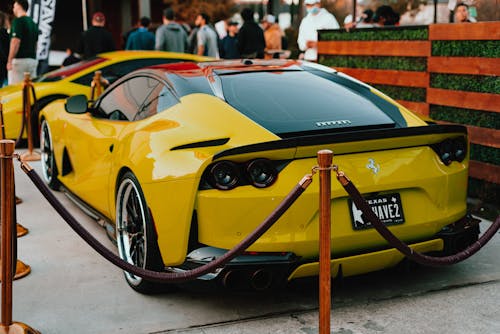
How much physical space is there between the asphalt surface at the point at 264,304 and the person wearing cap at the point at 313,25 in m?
6.92

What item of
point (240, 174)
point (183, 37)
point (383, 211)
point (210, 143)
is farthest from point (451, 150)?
point (183, 37)

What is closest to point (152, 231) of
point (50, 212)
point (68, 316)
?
point (68, 316)

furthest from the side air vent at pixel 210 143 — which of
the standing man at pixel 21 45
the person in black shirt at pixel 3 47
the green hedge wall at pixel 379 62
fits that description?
the standing man at pixel 21 45

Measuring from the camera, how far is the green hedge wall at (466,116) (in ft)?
23.4

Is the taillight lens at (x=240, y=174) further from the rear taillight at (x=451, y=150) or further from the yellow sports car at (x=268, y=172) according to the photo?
the rear taillight at (x=451, y=150)

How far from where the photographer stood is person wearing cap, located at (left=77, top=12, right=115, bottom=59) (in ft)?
44.3

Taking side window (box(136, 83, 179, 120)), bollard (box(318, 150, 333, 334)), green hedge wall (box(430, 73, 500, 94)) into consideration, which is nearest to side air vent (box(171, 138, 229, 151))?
side window (box(136, 83, 179, 120))

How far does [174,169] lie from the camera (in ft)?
14.5

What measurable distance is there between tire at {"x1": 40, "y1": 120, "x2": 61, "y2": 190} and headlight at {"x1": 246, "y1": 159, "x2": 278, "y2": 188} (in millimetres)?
3785

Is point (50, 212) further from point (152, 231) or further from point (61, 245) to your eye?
point (152, 231)

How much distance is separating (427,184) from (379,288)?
78 cm

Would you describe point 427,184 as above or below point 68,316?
above

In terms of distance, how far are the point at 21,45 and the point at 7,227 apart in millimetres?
8357

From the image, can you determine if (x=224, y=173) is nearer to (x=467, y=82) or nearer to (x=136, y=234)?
(x=136, y=234)
